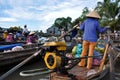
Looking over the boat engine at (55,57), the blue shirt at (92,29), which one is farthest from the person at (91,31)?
the boat engine at (55,57)

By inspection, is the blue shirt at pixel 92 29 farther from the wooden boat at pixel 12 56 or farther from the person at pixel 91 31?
the wooden boat at pixel 12 56

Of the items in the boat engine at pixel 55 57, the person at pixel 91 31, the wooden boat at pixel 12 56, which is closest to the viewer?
the boat engine at pixel 55 57

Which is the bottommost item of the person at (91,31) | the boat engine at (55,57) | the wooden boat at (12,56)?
the wooden boat at (12,56)

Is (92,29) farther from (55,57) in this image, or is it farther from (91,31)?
(55,57)

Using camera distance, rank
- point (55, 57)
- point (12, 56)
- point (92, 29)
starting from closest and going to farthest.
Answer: point (55, 57) → point (92, 29) → point (12, 56)

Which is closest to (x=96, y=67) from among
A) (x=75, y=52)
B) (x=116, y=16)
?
(x=75, y=52)

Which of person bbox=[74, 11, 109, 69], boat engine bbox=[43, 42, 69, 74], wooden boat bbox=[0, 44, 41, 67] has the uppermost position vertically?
person bbox=[74, 11, 109, 69]

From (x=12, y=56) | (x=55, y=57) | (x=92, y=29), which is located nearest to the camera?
(x=55, y=57)

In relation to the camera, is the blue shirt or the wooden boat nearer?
the blue shirt

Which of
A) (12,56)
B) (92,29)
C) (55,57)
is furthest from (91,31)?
(12,56)

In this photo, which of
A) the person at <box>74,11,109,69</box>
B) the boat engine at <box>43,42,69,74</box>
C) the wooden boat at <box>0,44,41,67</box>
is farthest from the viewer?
the wooden boat at <box>0,44,41,67</box>

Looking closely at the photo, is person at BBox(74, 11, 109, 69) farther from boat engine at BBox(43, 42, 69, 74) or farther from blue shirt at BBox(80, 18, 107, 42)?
boat engine at BBox(43, 42, 69, 74)

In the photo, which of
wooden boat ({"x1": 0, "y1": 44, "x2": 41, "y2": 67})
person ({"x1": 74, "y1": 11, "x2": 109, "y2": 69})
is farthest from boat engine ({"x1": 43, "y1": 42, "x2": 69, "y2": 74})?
wooden boat ({"x1": 0, "y1": 44, "x2": 41, "y2": 67})

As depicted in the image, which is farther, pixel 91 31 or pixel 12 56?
pixel 12 56
